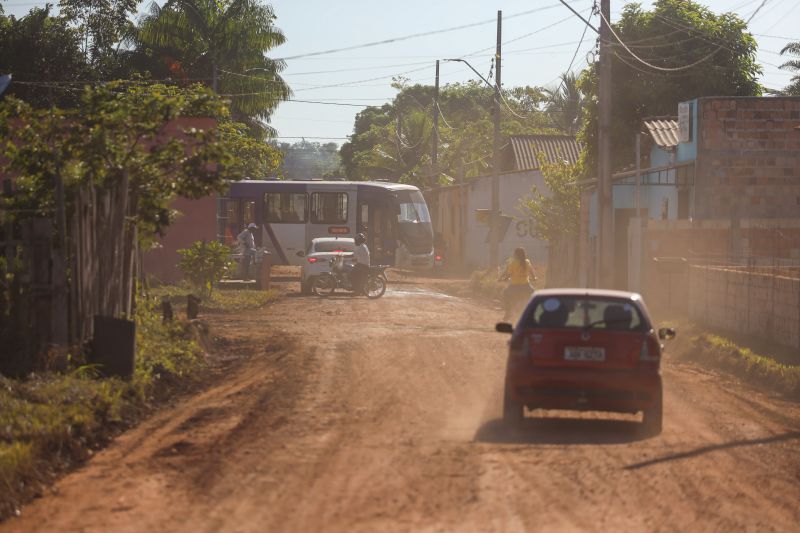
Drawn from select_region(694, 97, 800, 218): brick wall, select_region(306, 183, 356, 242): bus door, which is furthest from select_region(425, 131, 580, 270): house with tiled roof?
select_region(694, 97, 800, 218): brick wall

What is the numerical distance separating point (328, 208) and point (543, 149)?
18.6 metres

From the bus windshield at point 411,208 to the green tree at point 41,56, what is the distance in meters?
14.0

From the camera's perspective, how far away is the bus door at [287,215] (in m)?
45.0

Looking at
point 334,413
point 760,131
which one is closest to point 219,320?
point 334,413

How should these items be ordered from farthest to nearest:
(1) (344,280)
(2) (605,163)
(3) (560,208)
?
1. (3) (560,208)
2. (1) (344,280)
3. (2) (605,163)

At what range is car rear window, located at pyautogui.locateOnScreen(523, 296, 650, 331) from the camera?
464 inches

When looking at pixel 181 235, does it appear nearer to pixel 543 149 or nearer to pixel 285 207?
pixel 285 207

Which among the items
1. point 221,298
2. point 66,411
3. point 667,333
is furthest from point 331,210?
point 66,411

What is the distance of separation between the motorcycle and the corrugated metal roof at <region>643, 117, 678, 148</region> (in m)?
9.21

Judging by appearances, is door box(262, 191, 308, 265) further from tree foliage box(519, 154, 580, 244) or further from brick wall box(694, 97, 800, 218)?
brick wall box(694, 97, 800, 218)

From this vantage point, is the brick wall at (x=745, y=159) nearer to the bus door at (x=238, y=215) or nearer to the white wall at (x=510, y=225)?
the bus door at (x=238, y=215)

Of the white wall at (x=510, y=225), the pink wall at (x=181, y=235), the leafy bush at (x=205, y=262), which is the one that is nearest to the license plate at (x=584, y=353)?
the leafy bush at (x=205, y=262)

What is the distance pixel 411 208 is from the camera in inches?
1794

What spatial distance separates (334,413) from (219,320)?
11762mm
